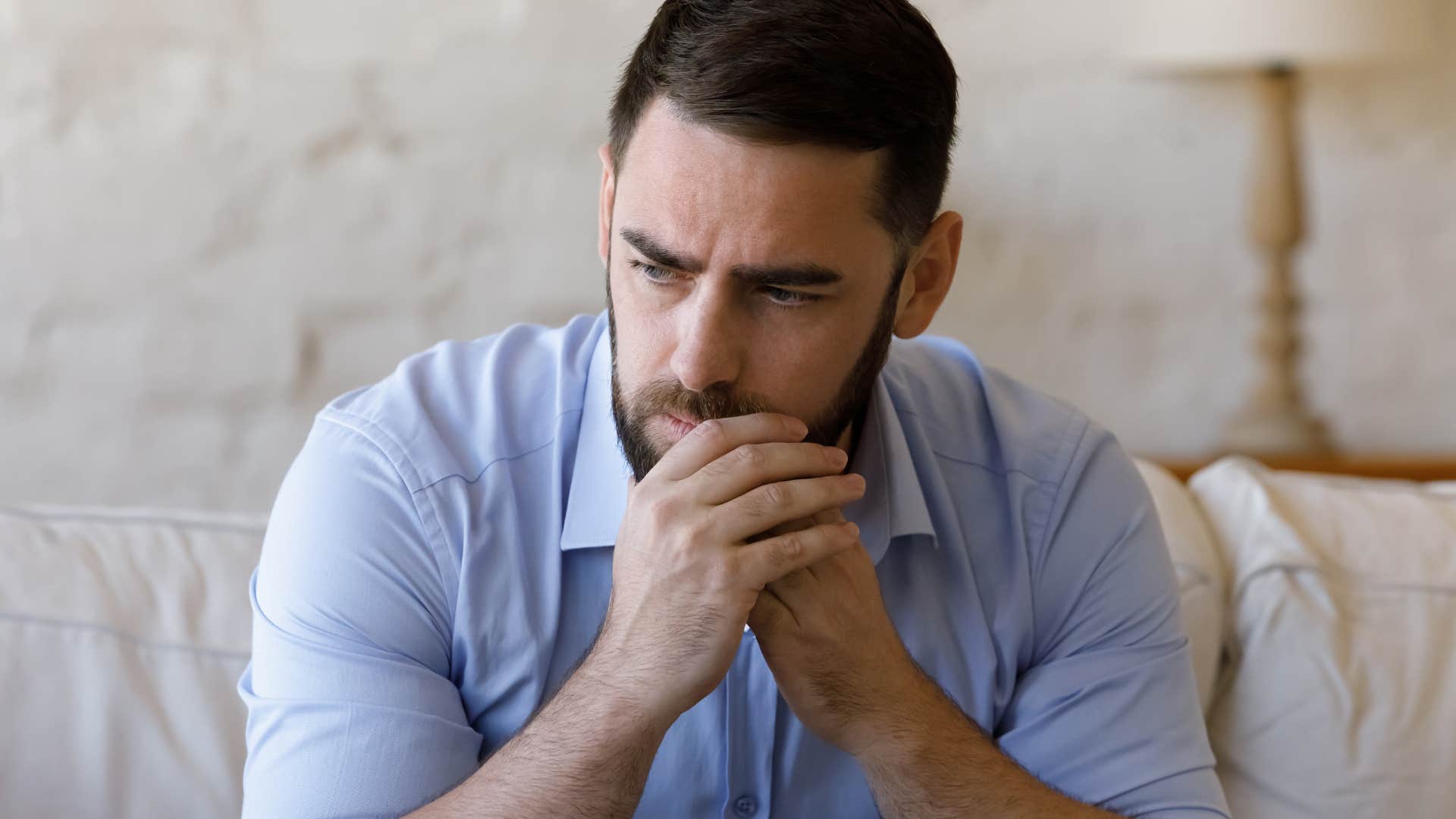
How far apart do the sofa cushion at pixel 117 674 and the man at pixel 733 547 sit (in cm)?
14

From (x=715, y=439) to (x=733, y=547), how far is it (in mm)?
91

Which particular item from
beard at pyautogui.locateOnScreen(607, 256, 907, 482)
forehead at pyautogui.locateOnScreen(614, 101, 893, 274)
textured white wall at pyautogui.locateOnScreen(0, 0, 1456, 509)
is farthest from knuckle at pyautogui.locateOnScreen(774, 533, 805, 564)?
textured white wall at pyautogui.locateOnScreen(0, 0, 1456, 509)

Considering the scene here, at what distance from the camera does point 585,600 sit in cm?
127

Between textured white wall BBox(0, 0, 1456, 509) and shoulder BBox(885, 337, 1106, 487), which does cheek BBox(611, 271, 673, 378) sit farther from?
textured white wall BBox(0, 0, 1456, 509)

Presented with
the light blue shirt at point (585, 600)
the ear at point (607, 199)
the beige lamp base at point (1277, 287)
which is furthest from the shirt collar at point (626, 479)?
the beige lamp base at point (1277, 287)

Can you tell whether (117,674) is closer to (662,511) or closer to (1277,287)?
(662,511)

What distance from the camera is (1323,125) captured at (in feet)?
7.93

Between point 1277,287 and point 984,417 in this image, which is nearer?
point 984,417

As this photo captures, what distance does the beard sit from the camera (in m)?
1.16

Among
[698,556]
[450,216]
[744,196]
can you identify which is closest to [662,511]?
[698,556]

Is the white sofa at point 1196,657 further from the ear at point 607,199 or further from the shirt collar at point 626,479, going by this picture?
the ear at point 607,199

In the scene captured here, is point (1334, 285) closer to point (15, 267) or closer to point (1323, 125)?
point (1323, 125)

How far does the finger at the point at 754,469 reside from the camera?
3.66 ft

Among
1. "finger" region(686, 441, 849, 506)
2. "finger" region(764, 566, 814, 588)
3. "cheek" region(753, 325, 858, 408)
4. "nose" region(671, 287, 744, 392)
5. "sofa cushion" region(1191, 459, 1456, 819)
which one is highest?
"nose" region(671, 287, 744, 392)
